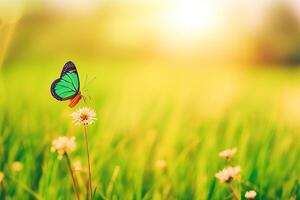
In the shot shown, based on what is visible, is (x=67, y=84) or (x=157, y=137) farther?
(x=157, y=137)

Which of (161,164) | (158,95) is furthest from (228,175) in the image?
(158,95)

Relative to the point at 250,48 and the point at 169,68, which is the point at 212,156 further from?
the point at 250,48

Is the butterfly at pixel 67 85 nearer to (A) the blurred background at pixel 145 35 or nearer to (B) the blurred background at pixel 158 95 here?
(B) the blurred background at pixel 158 95

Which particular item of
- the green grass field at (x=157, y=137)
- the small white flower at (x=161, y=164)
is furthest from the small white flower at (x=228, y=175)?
the small white flower at (x=161, y=164)

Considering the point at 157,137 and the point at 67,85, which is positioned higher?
the point at 67,85

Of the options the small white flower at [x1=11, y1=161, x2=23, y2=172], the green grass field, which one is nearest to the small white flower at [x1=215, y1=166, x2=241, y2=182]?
the green grass field

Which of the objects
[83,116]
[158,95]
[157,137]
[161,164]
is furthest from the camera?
[158,95]

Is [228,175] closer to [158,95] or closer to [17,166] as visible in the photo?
[17,166]
